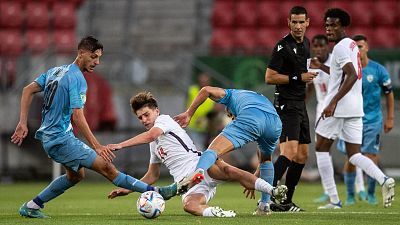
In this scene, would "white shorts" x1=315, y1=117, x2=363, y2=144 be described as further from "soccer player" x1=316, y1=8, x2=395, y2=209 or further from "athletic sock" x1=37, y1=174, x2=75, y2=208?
"athletic sock" x1=37, y1=174, x2=75, y2=208

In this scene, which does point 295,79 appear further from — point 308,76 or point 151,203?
point 151,203

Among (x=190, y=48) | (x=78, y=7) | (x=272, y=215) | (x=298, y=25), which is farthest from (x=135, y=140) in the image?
(x=78, y=7)

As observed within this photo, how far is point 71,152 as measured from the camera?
10.1 metres

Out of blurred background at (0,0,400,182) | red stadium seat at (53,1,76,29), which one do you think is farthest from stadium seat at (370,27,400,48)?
red stadium seat at (53,1,76,29)

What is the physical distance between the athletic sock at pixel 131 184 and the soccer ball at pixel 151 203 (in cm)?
30

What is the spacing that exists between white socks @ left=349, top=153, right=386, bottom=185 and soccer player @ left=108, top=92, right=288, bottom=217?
210cm

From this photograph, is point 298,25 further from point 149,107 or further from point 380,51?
point 380,51

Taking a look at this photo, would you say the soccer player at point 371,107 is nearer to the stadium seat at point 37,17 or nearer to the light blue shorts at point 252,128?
the light blue shorts at point 252,128

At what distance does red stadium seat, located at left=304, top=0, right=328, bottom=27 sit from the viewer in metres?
22.7

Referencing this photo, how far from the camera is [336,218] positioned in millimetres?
10023

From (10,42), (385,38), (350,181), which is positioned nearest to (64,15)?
(10,42)

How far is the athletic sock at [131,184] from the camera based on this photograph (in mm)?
10078

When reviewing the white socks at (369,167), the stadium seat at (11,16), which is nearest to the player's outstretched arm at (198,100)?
the white socks at (369,167)

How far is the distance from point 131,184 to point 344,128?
3224 millimetres
